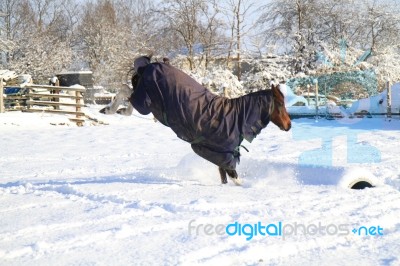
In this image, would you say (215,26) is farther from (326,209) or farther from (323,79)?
(326,209)

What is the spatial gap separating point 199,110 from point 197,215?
1369 millimetres

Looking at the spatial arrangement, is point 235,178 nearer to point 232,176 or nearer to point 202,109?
point 232,176

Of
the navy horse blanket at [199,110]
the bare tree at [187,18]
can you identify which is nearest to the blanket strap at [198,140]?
the navy horse blanket at [199,110]

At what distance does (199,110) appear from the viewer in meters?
4.50

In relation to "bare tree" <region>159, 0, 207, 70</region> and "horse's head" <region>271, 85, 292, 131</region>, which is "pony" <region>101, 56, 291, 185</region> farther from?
"bare tree" <region>159, 0, 207, 70</region>

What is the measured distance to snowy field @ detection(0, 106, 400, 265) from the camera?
258cm

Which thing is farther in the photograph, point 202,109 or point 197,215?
point 202,109

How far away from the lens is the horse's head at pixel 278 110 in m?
4.74

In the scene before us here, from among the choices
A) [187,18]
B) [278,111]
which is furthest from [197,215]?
[187,18]

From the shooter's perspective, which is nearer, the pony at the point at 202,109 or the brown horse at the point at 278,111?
the pony at the point at 202,109

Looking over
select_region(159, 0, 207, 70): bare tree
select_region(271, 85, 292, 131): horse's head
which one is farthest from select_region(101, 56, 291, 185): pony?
select_region(159, 0, 207, 70): bare tree

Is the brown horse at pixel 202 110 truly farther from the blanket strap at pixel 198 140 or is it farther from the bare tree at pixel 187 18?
the bare tree at pixel 187 18

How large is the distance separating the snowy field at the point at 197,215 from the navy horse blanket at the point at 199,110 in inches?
17.7

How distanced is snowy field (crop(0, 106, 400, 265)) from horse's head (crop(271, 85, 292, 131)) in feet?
2.10
